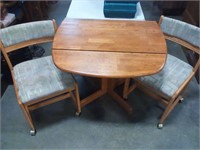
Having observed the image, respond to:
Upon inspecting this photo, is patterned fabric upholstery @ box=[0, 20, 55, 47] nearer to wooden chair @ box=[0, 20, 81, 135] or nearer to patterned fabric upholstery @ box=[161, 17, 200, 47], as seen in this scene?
wooden chair @ box=[0, 20, 81, 135]

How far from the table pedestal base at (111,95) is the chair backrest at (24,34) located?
642mm

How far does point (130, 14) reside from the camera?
5.16ft

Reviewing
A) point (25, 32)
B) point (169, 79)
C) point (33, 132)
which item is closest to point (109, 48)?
point (169, 79)

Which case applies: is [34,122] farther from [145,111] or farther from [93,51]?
[145,111]

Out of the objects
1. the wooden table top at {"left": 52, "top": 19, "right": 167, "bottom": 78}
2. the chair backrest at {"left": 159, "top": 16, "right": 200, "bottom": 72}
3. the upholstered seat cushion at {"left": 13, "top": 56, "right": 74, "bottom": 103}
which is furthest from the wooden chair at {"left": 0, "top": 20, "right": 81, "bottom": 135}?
the chair backrest at {"left": 159, "top": 16, "right": 200, "bottom": 72}

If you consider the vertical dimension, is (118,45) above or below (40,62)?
above

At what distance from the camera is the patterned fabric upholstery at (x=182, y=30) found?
51.4 inches

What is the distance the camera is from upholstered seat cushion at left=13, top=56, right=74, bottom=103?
128 cm

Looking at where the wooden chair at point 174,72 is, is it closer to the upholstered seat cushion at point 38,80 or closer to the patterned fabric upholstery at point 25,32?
the upholstered seat cushion at point 38,80

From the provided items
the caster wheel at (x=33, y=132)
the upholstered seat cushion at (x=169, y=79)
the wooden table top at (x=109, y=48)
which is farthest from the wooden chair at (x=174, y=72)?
the caster wheel at (x=33, y=132)

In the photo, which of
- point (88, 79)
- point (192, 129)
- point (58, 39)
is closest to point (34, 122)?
Result: point (88, 79)

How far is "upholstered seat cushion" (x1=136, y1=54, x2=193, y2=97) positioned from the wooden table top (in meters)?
0.28

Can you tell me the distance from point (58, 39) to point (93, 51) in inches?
11.1

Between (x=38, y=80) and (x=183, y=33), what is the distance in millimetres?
1155
